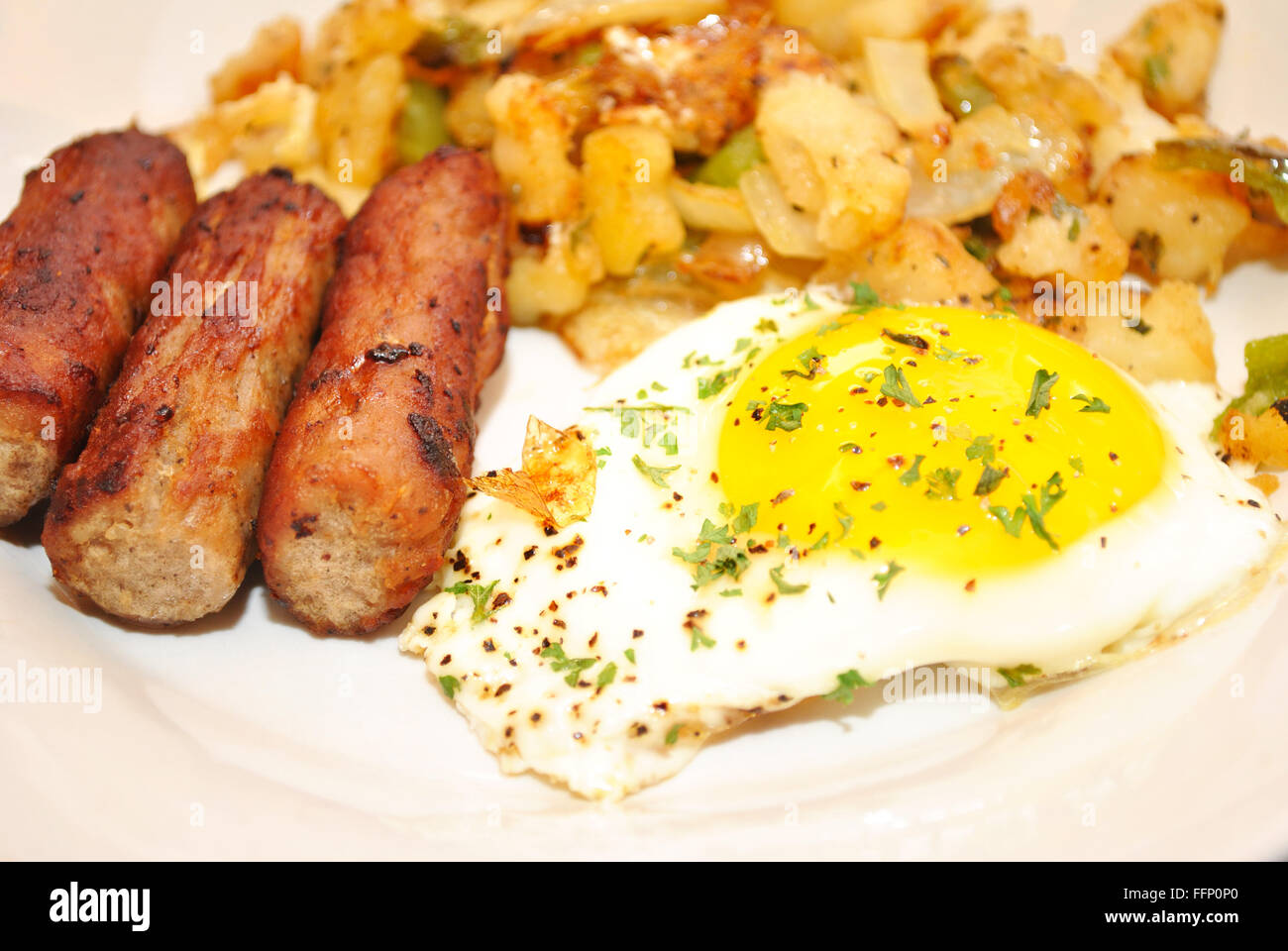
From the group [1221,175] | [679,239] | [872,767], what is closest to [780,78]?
[679,239]

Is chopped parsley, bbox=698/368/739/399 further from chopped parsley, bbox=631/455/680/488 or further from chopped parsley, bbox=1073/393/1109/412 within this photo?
chopped parsley, bbox=1073/393/1109/412

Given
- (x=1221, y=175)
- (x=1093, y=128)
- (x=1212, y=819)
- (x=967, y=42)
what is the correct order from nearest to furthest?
(x=1212, y=819), (x=1221, y=175), (x=1093, y=128), (x=967, y=42)

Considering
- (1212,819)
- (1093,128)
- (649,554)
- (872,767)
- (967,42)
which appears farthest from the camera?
(967,42)

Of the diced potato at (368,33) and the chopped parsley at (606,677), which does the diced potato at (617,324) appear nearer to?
the diced potato at (368,33)

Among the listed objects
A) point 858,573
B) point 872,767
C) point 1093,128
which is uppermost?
point 1093,128

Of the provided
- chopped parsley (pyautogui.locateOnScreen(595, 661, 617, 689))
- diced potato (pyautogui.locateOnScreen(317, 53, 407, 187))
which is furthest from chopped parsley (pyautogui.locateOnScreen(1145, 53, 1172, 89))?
chopped parsley (pyautogui.locateOnScreen(595, 661, 617, 689))

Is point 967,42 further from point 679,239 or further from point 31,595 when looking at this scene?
point 31,595
